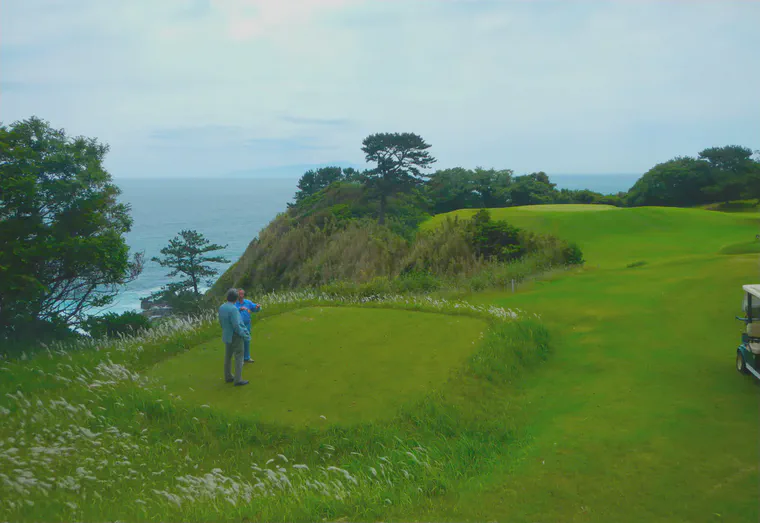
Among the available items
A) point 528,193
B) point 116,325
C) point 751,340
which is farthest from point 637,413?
point 528,193

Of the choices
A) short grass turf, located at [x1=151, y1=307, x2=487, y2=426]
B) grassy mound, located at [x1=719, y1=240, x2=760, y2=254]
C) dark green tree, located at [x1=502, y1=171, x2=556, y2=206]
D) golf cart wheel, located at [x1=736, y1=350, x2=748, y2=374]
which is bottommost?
short grass turf, located at [x1=151, y1=307, x2=487, y2=426]

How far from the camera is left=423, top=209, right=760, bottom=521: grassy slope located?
490 cm

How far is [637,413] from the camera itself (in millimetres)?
6773

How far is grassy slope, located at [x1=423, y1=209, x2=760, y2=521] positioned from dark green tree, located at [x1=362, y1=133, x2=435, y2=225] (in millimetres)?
27822

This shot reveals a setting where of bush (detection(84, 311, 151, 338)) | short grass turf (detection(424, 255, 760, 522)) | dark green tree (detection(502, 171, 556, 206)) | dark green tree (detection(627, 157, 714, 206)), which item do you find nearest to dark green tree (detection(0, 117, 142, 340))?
bush (detection(84, 311, 151, 338))

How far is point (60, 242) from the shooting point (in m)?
17.4

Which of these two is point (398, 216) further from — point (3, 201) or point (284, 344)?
point (284, 344)

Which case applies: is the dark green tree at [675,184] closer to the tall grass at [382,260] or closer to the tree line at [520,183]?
the tree line at [520,183]

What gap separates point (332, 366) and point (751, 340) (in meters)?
6.48

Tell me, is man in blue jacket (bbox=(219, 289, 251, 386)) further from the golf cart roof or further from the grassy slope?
the golf cart roof

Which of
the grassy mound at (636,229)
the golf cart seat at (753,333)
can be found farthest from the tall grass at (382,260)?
the golf cart seat at (753,333)

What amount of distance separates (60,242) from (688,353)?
1842cm

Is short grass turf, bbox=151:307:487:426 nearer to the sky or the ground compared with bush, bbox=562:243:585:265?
nearer to the ground

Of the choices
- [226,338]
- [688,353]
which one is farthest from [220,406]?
[688,353]
